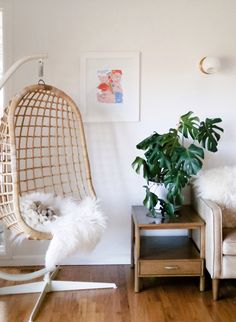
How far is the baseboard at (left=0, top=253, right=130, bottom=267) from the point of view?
310 cm

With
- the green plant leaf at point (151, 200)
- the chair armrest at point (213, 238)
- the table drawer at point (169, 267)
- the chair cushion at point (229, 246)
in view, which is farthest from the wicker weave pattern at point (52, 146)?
the chair cushion at point (229, 246)

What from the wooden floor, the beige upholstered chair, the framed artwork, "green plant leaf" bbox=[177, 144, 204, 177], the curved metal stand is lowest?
the wooden floor

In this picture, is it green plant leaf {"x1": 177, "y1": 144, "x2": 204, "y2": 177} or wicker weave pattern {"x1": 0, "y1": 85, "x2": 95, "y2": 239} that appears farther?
wicker weave pattern {"x1": 0, "y1": 85, "x2": 95, "y2": 239}

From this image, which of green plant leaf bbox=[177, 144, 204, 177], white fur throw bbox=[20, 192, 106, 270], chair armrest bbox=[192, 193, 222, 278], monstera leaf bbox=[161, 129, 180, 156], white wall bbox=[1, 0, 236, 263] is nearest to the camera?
white fur throw bbox=[20, 192, 106, 270]

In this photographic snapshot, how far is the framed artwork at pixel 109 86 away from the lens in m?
2.96

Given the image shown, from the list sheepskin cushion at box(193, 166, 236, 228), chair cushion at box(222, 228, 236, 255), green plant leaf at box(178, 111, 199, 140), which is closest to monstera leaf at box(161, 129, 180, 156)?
green plant leaf at box(178, 111, 199, 140)

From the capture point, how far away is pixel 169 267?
8.51 ft

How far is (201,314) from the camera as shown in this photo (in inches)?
92.7

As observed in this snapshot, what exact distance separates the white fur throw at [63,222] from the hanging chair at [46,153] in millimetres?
137

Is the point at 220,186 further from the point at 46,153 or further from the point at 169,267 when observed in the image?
the point at 46,153

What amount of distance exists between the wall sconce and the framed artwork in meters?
0.52

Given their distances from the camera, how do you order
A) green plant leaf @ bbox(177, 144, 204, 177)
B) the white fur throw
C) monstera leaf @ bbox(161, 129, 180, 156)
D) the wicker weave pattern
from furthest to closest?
the wicker weave pattern → monstera leaf @ bbox(161, 129, 180, 156) → green plant leaf @ bbox(177, 144, 204, 177) → the white fur throw

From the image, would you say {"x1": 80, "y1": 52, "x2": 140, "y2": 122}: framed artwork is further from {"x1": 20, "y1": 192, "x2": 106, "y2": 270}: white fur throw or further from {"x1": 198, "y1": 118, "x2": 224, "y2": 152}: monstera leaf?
{"x1": 20, "y1": 192, "x2": 106, "y2": 270}: white fur throw

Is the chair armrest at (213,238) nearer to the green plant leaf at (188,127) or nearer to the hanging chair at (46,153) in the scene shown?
the green plant leaf at (188,127)
